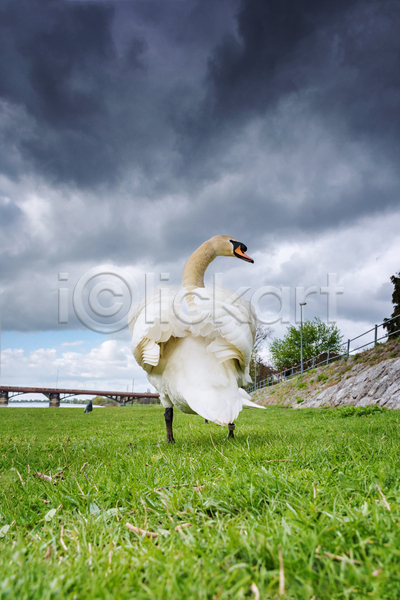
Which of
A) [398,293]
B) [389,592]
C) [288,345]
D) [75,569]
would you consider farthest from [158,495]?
[288,345]

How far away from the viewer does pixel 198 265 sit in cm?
714

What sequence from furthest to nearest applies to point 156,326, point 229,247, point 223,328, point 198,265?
point 229,247 < point 198,265 < point 156,326 < point 223,328

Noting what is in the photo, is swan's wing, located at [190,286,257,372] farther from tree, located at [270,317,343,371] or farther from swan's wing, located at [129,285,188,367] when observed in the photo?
tree, located at [270,317,343,371]

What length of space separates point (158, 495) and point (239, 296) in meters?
2.96

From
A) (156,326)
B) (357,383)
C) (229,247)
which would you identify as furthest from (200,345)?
(357,383)

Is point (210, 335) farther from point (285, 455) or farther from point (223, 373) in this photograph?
point (285, 455)

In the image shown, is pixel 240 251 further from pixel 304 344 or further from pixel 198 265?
pixel 304 344

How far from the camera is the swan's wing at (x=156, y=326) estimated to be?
163 inches

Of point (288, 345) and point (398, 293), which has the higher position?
point (398, 293)

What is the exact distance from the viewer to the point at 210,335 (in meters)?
4.20

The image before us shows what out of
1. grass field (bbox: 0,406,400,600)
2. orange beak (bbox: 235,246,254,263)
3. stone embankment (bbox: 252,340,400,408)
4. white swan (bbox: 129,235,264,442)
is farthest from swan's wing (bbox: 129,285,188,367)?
stone embankment (bbox: 252,340,400,408)

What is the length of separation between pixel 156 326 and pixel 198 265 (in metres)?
3.18

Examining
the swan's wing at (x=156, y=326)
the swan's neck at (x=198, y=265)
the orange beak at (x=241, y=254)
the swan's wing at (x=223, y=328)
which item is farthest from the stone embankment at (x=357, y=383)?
the swan's wing at (x=156, y=326)

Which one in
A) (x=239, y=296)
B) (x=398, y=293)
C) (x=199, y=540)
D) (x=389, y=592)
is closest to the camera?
(x=389, y=592)
